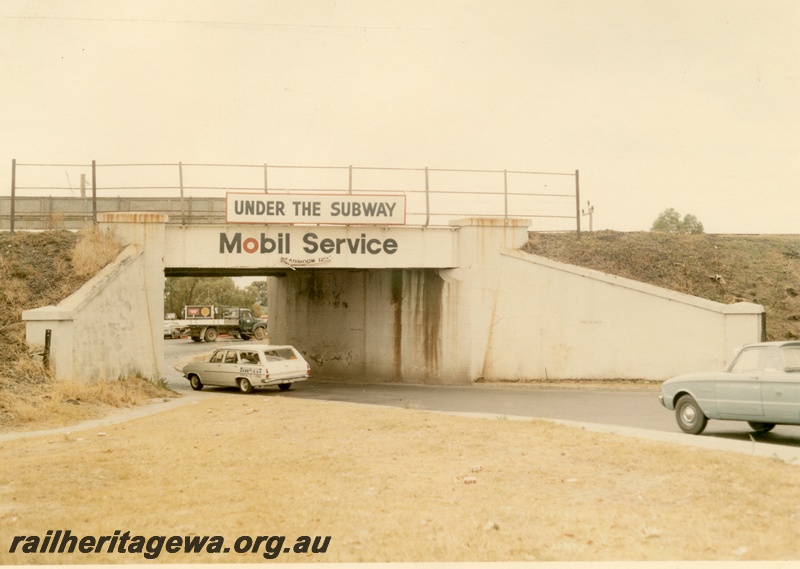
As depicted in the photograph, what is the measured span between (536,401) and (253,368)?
25.7 ft

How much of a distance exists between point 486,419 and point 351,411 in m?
3.00

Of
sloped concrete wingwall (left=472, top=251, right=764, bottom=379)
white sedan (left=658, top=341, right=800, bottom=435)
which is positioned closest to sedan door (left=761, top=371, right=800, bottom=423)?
white sedan (left=658, top=341, right=800, bottom=435)

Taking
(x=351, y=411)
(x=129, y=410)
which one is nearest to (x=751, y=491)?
(x=351, y=411)

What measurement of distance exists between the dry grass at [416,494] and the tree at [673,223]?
213 ft

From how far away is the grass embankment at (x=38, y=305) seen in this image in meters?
14.1

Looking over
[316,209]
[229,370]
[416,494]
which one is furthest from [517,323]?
[416,494]

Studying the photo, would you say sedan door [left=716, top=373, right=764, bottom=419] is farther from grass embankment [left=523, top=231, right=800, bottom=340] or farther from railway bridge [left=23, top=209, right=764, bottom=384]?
grass embankment [left=523, top=231, right=800, bottom=340]

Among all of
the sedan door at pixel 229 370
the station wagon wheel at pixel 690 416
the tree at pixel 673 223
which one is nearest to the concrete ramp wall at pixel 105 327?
the sedan door at pixel 229 370

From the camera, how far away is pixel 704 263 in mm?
24812

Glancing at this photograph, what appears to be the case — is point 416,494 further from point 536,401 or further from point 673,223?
point 673,223

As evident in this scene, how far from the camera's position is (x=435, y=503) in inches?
297

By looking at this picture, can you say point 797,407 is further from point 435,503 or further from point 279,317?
point 279,317

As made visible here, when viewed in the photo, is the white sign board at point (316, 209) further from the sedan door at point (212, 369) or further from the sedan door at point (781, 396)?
the sedan door at point (781, 396)

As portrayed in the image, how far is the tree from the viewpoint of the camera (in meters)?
72.6
